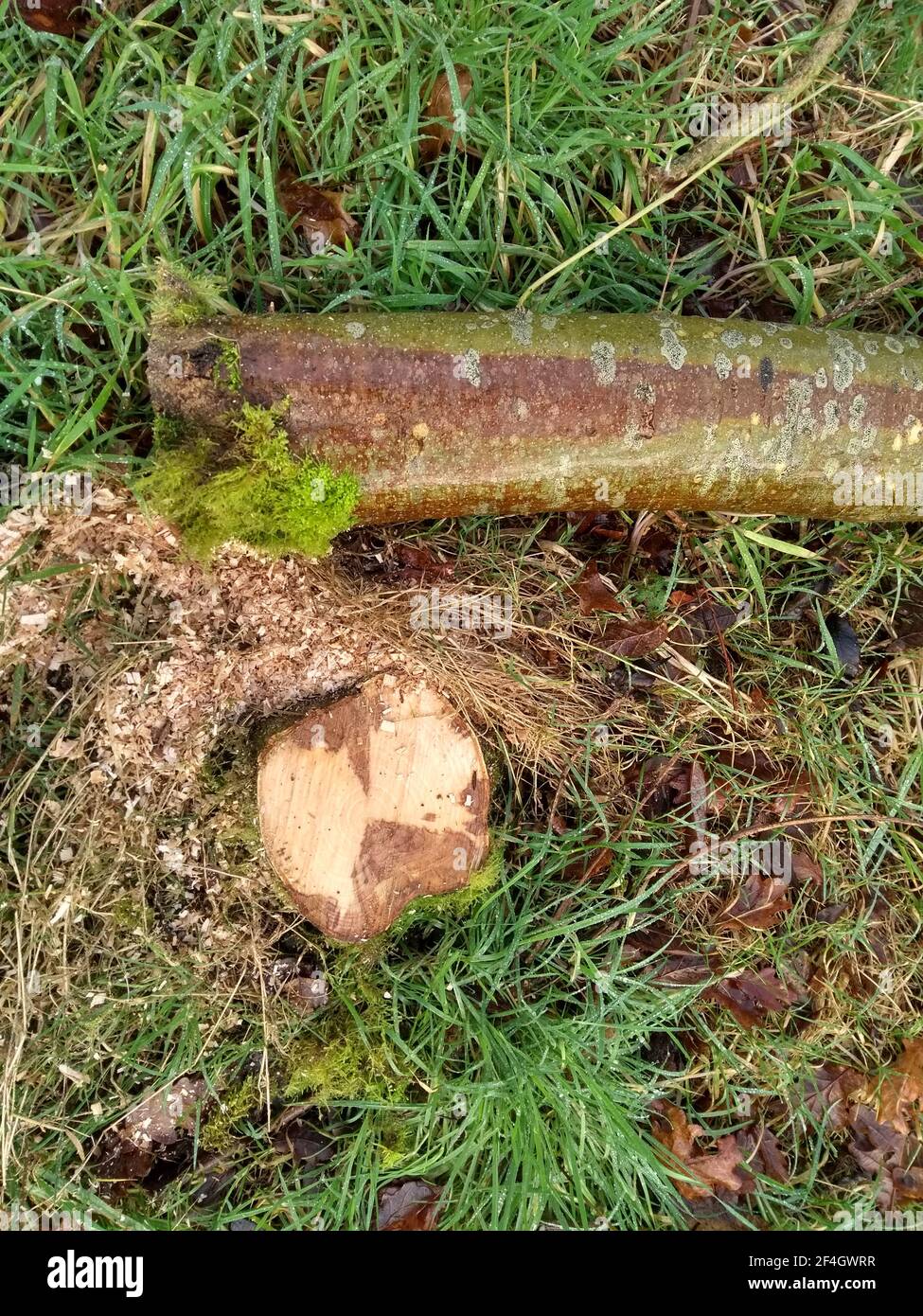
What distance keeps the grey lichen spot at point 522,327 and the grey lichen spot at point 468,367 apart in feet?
0.41

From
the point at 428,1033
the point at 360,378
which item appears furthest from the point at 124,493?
the point at 428,1033

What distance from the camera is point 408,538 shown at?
230 cm

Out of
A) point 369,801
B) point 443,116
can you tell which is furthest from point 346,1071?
point 443,116

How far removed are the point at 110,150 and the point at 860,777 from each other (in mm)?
→ 3044

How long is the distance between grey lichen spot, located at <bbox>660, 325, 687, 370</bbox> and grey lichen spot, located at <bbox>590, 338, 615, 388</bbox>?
0.15 m

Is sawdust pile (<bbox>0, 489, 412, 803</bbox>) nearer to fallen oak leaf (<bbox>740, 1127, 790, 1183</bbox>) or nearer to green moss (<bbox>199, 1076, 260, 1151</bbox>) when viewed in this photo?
green moss (<bbox>199, 1076, 260, 1151</bbox>)

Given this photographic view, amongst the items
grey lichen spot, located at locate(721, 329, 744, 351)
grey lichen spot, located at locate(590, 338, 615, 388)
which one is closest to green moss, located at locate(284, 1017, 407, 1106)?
grey lichen spot, located at locate(590, 338, 615, 388)

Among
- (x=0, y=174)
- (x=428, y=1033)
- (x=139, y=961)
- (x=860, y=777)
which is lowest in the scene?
(x=428, y=1033)

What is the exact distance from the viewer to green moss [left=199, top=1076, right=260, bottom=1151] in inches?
88.8

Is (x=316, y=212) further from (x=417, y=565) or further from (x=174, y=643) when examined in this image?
(x=174, y=643)

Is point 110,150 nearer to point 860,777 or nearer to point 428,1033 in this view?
point 428,1033

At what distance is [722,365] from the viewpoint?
2.03 m

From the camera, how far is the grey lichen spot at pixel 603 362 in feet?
6.39

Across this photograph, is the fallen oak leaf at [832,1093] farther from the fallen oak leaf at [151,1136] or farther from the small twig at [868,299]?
the small twig at [868,299]
